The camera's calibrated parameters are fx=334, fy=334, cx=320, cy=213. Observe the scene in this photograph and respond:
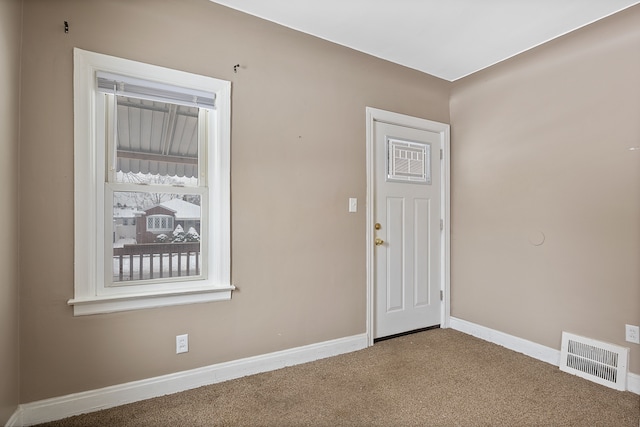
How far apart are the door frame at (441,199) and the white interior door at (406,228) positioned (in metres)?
0.04

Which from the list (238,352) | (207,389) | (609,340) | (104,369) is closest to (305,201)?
(238,352)

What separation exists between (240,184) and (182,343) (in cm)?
112

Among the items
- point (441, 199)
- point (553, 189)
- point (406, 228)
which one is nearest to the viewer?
point (553, 189)

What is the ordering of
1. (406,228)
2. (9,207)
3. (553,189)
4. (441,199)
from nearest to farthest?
(9,207) → (553,189) → (406,228) → (441,199)

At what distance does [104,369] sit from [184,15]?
7.35ft

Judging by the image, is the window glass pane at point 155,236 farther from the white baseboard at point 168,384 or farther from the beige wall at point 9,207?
the white baseboard at point 168,384

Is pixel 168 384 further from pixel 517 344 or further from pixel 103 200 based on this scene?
pixel 517 344

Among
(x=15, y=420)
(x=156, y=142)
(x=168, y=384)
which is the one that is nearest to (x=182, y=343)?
(x=168, y=384)

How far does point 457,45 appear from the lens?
2703 mm

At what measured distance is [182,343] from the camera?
2170 mm

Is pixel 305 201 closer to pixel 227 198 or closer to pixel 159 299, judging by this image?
pixel 227 198

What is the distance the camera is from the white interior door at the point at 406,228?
301 cm

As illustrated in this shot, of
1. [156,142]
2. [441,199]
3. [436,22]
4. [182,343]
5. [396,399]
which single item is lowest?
[396,399]

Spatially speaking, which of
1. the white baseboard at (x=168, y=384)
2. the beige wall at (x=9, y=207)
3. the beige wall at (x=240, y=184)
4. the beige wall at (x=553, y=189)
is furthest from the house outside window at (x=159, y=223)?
the beige wall at (x=553, y=189)
